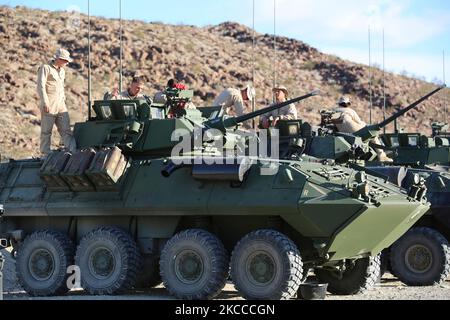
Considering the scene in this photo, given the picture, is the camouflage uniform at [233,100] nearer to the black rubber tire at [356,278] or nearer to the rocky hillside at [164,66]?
the black rubber tire at [356,278]

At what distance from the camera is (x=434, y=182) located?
1908cm

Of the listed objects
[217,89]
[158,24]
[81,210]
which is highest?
[158,24]

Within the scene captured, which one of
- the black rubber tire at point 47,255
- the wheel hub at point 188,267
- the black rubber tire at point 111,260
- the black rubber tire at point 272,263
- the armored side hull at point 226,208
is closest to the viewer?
the black rubber tire at point 272,263

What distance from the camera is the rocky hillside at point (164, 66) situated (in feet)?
136

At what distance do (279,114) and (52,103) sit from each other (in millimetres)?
5329

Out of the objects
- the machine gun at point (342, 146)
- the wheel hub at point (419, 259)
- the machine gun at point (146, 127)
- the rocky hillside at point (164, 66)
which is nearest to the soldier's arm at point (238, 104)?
the machine gun at point (342, 146)

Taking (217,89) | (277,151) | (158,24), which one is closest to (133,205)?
(277,151)

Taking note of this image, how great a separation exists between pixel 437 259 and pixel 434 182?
5.03ft

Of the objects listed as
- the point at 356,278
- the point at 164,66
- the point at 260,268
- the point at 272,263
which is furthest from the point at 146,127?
the point at 164,66

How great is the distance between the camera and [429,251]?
726 inches

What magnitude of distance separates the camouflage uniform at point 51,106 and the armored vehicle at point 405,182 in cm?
401

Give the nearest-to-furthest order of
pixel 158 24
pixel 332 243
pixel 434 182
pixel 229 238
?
pixel 332 243
pixel 229 238
pixel 434 182
pixel 158 24

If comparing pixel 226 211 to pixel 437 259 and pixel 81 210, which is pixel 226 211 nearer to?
pixel 81 210

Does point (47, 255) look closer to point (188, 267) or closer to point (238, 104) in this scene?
point (188, 267)
